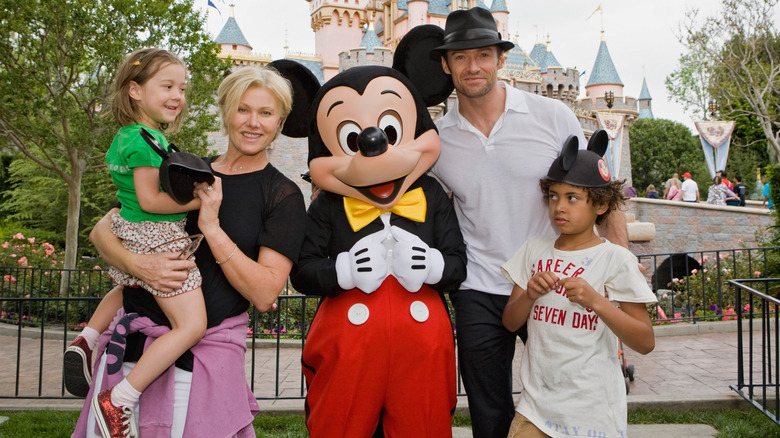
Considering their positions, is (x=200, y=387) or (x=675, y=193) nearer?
(x=200, y=387)

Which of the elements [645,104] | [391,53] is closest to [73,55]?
[391,53]

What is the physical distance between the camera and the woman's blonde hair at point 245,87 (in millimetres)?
2568

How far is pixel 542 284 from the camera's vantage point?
2.38m

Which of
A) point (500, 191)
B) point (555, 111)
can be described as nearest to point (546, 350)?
point (500, 191)

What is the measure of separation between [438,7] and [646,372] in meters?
27.5

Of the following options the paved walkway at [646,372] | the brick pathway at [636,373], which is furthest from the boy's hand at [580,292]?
the brick pathway at [636,373]

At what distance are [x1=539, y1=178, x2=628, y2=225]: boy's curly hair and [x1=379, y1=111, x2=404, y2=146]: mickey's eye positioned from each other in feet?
2.08

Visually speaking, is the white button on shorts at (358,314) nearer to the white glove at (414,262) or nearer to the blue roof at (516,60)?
the white glove at (414,262)

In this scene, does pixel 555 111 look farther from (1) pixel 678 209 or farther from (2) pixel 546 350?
(1) pixel 678 209

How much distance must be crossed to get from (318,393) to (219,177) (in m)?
0.96

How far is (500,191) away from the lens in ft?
9.52

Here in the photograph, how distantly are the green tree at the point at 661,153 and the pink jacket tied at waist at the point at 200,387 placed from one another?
137 feet

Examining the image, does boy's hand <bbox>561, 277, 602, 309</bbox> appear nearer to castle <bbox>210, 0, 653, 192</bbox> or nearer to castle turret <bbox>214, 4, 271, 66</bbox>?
castle <bbox>210, 0, 653, 192</bbox>

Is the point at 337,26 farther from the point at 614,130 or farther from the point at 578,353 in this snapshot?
the point at 578,353
